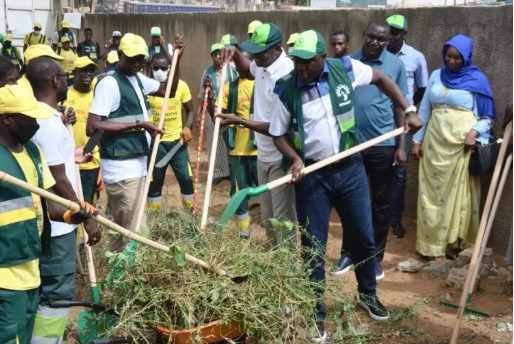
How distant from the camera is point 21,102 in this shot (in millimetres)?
3256

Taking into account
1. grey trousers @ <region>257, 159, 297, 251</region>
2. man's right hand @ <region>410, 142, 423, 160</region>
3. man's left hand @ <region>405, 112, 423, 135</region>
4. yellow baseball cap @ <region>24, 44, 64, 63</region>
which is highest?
yellow baseball cap @ <region>24, 44, 64, 63</region>

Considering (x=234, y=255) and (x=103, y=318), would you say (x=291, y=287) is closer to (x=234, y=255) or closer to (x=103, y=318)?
(x=234, y=255)

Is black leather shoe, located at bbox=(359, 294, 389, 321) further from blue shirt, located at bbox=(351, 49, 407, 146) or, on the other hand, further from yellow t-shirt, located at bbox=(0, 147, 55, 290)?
yellow t-shirt, located at bbox=(0, 147, 55, 290)

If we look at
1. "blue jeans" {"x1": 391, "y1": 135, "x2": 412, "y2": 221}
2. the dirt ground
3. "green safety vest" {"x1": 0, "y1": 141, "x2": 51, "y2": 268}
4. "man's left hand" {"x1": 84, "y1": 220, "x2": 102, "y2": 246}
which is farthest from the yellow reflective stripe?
"blue jeans" {"x1": 391, "y1": 135, "x2": 412, "y2": 221}

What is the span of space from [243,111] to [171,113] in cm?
90

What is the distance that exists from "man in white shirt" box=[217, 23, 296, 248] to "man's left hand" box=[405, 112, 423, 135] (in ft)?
3.46

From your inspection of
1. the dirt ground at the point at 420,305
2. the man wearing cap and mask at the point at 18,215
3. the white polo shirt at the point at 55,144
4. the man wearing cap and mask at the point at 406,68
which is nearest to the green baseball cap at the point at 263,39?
the white polo shirt at the point at 55,144

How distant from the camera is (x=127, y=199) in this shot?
5.33 m

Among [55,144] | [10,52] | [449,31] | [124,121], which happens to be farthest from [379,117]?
[10,52]

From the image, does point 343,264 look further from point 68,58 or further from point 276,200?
point 68,58

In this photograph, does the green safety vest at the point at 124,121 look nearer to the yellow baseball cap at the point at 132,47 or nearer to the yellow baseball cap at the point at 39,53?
the yellow baseball cap at the point at 132,47

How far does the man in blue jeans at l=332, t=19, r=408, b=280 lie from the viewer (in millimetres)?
5617

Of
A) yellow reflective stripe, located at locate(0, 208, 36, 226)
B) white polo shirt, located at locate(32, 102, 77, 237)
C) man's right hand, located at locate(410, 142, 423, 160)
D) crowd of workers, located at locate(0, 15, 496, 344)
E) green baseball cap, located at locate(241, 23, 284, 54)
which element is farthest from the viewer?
man's right hand, located at locate(410, 142, 423, 160)

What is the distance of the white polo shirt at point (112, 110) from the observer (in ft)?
16.6
